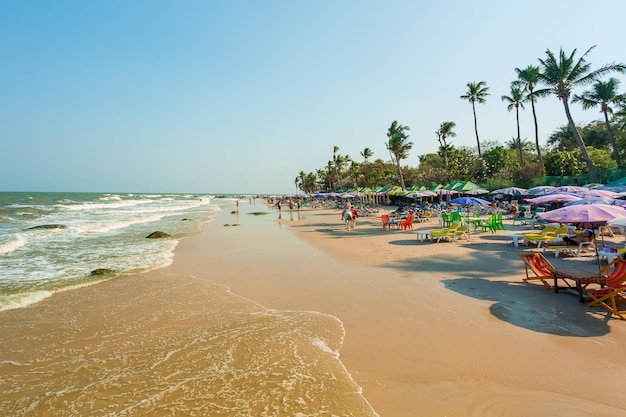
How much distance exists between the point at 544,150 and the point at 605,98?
2913 cm

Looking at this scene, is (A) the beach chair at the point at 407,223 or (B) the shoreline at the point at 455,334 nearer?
(B) the shoreline at the point at 455,334

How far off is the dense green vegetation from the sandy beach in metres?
22.8

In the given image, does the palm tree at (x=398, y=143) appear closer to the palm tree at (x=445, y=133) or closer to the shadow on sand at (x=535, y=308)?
the palm tree at (x=445, y=133)

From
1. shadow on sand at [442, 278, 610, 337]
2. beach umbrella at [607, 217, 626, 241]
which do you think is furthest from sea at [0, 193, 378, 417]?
beach umbrella at [607, 217, 626, 241]

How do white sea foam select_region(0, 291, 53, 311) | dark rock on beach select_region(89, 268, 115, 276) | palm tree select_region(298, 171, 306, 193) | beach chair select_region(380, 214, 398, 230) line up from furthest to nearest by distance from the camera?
1. palm tree select_region(298, 171, 306, 193)
2. beach chair select_region(380, 214, 398, 230)
3. dark rock on beach select_region(89, 268, 115, 276)
4. white sea foam select_region(0, 291, 53, 311)

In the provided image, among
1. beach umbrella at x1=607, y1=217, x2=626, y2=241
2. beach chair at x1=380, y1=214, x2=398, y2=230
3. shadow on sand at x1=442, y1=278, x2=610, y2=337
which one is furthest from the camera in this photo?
beach chair at x1=380, y1=214, x2=398, y2=230

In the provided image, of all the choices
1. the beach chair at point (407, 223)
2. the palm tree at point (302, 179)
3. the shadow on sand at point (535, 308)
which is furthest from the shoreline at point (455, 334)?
the palm tree at point (302, 179)

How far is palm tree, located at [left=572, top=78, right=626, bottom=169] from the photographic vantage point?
2784 centimetres

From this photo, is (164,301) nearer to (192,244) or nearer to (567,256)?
(192,244)

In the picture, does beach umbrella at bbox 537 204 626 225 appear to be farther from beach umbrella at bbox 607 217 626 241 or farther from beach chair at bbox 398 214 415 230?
beach chair at bbox 398 214 415 230

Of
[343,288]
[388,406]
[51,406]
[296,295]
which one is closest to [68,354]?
[51,406]

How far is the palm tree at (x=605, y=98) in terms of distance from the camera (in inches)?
1096

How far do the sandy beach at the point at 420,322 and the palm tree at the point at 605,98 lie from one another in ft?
88.8

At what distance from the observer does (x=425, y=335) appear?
490cm
